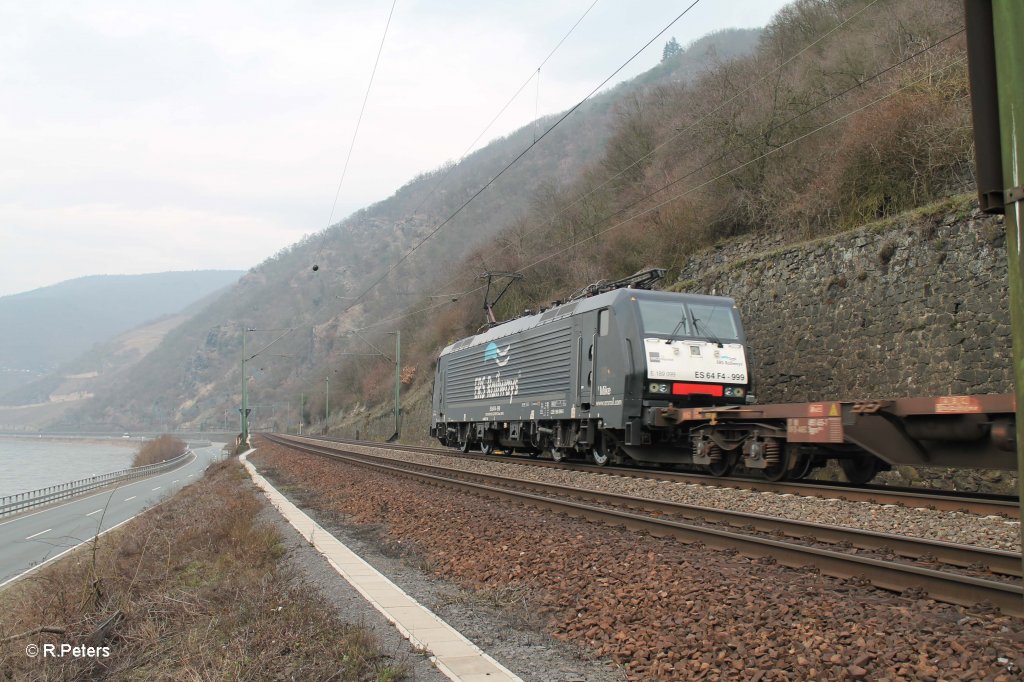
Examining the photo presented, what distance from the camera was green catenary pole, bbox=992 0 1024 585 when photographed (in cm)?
255

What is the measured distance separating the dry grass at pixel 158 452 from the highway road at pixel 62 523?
62.7ft

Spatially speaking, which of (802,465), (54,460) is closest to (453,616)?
(802,465)

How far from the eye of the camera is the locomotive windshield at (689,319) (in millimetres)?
16078

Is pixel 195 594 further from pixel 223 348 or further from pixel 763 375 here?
pixel 223 348

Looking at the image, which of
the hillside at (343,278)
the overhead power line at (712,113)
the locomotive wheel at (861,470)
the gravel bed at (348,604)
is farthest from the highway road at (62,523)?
the overhead power line at (712,113)

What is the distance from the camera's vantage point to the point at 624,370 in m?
15.8

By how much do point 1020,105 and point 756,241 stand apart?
24.1 meters

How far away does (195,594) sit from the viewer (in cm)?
747

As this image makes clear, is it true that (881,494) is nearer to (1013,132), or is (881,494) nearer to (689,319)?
(689,319)

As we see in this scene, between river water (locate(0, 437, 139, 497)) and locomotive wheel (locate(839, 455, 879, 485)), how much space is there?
81447 mm

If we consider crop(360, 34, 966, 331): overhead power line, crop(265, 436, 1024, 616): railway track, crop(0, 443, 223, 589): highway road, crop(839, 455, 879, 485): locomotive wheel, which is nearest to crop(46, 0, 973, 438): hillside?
crop(360, 34, 966, 331): overhead power line

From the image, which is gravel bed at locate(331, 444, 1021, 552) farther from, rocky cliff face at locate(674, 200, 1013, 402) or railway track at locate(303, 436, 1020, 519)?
rocky cliff face at locate(674, 200, 1013, 402)

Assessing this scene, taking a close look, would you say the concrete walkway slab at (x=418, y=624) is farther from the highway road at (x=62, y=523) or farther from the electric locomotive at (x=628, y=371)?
the highway road at (x=62, y=523)

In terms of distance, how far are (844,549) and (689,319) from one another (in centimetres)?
900
